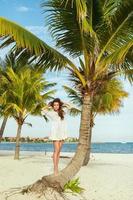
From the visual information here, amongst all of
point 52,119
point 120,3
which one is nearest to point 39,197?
point 52,119

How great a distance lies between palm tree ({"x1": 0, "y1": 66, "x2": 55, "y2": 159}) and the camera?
25562 millimetres

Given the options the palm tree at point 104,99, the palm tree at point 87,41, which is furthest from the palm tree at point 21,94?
the palm tree at point 87,41

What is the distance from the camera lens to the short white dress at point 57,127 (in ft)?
30.2

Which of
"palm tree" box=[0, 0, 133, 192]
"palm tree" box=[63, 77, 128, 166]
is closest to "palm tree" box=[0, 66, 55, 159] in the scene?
"palm tree" box=[63, 77, 128, 166]

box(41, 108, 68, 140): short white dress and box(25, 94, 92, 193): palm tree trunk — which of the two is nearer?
box(25, 94, 92, 193): palm tree trunk

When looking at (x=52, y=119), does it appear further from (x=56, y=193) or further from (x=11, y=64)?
Result: (x=11, y=64)

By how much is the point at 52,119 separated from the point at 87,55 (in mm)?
1769

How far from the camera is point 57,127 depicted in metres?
9.28

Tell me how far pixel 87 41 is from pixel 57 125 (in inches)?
86.3

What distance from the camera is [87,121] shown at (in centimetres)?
932

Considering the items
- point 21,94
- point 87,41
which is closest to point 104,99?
point 21,94

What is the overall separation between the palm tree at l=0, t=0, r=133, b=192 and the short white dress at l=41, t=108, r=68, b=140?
375 mm

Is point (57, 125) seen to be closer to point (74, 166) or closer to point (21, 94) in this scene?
point (74, 166)

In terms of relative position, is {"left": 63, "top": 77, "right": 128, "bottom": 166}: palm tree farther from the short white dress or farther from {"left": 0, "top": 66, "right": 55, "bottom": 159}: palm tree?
the short white dress
